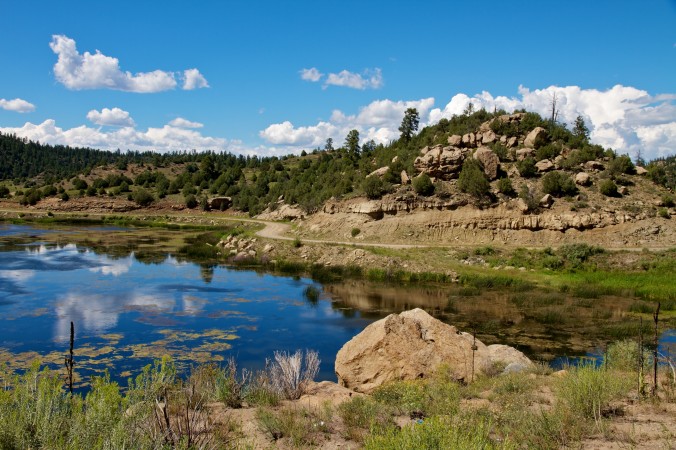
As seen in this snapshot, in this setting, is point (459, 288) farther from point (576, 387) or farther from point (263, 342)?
point (576, 387)

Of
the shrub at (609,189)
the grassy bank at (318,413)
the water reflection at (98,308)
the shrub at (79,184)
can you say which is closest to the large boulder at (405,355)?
the grassy bank at (318,413)

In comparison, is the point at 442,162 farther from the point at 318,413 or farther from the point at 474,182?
the point at 318,413

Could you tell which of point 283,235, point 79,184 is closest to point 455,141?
point 283,235

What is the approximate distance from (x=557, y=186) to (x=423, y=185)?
1208 cm

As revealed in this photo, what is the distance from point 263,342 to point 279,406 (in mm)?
10445

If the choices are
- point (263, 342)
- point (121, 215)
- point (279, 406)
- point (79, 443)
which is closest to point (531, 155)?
point (263, 342)

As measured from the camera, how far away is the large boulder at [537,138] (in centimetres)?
5372

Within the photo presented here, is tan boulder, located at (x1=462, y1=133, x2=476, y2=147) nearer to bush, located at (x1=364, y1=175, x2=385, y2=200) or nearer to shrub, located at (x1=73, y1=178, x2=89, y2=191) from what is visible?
bush, located at (x1=364, y1=175, x2=385, y2=200)

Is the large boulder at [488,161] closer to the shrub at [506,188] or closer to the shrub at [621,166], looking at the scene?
the shrub at [506,188]

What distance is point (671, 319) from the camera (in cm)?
2428

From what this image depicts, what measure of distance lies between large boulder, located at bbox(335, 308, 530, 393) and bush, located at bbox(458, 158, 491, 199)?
32.9 m

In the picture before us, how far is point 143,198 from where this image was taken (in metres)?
89.8

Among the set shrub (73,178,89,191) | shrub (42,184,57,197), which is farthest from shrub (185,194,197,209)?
shrub (42,184,57,197)

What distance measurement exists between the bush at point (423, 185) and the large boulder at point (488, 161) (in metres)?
5.63
